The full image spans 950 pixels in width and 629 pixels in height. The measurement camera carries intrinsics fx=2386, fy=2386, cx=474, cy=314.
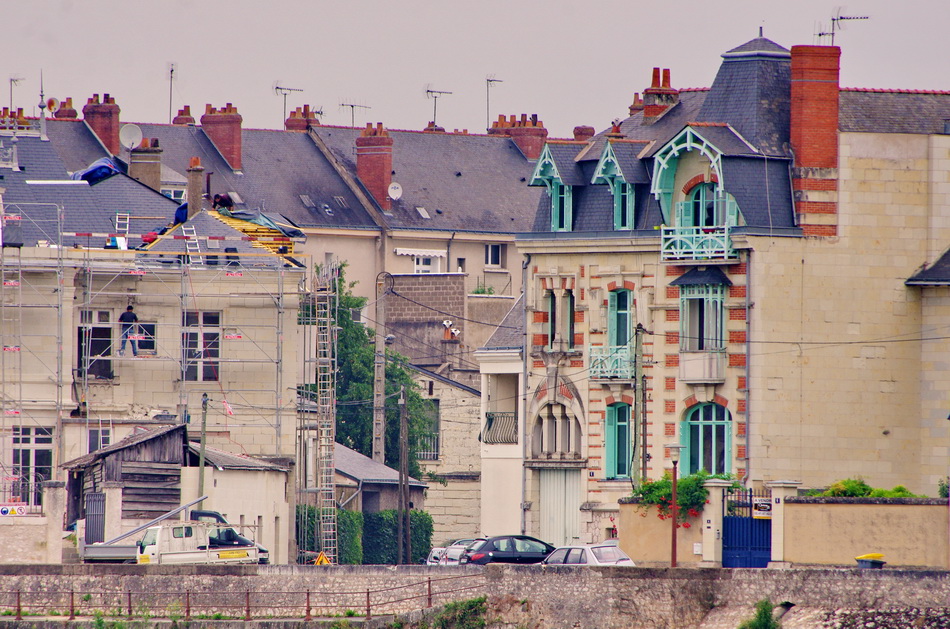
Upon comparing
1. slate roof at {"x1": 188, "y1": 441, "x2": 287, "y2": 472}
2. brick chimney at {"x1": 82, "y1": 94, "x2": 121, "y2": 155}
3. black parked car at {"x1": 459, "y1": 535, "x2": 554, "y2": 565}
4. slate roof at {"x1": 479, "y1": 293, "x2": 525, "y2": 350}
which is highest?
brick chimney at {"x1": 82, "y1": 94, "x2": 121, "y2": 155}

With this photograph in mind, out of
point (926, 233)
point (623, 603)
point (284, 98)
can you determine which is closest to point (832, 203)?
point (926, 233)

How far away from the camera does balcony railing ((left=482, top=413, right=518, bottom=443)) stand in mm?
62281

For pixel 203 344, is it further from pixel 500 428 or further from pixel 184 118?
pixel 184 118

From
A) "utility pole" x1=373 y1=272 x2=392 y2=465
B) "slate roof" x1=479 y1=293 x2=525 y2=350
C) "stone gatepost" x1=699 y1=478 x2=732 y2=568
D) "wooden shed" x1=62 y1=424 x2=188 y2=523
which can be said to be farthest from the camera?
"utility pole" x1=373 y1=272 x2=392 y2=465

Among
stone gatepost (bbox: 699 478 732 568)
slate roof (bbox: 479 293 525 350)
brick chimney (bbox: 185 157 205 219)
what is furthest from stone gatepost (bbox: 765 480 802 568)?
brick chimney (bbox: 185 157 205 219)

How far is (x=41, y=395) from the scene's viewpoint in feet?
184

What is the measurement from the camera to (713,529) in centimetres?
4662

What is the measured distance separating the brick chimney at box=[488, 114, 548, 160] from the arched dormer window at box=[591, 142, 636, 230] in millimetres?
46123

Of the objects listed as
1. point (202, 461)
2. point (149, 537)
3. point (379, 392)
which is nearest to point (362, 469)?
point (379, 392)

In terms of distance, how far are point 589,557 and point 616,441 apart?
1068 cm

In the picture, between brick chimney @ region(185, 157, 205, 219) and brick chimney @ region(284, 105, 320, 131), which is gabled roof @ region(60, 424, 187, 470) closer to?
brick chimney @ region(185, 157, 205, 219)

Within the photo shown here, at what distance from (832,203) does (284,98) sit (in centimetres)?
4950

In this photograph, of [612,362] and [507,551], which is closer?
[507,551]

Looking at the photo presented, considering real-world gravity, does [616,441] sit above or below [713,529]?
above
